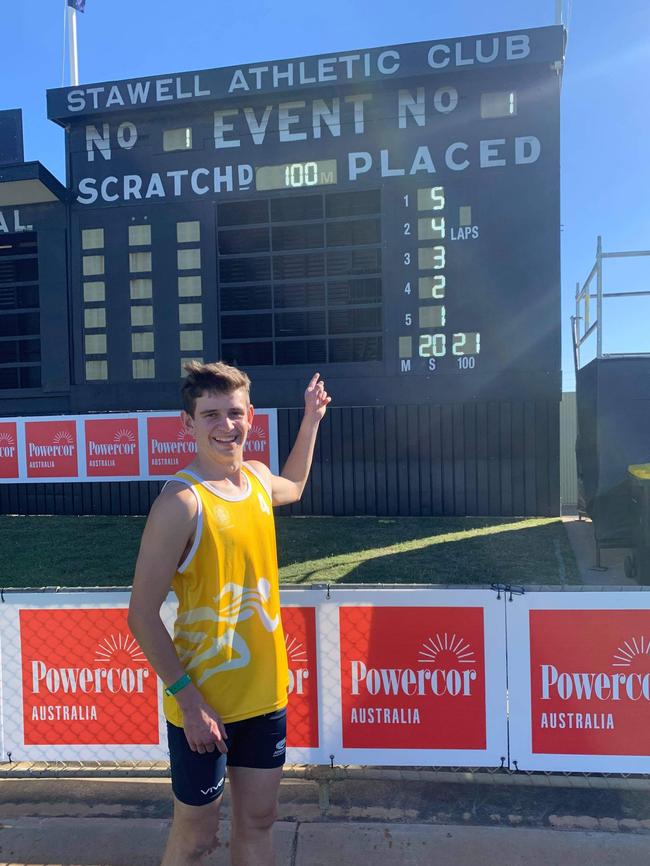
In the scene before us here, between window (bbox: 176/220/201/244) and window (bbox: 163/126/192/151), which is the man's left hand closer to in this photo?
window (bbox: 176/220/201/244)

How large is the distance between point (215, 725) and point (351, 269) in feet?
24.6

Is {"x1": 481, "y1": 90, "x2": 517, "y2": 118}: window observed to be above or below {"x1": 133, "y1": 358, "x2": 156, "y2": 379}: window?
above

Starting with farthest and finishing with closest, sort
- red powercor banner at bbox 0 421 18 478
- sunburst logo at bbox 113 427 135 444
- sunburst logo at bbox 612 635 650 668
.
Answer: red powercor banner at bbox 0 421 18 478
sunburst logo at bbox 113 427 135 444
sunburst logo at bbox 612 635 650 668

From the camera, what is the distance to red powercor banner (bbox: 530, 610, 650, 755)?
2.52m

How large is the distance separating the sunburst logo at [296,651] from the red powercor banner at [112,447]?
6720mm

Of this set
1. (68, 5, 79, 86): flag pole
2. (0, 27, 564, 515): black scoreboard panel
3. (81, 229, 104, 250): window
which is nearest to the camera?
(0, 27, 564, 515): black scoreboard panel

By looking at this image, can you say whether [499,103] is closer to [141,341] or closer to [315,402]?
[141,341]

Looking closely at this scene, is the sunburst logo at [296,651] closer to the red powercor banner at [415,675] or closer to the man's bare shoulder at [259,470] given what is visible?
the red powercor banner at [415,675]

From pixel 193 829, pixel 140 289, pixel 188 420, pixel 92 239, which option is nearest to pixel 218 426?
pixel 188 420

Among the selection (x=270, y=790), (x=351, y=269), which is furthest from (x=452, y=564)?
(x=270, y=790)

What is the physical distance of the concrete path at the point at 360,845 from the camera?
2205mm

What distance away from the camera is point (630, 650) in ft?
8.25

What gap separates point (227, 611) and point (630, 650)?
188cm

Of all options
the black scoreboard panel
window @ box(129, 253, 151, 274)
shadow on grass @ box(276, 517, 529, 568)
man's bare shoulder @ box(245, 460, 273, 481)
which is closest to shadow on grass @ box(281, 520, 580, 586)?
shadow on grass @ box(276, 517, 529, 568)
